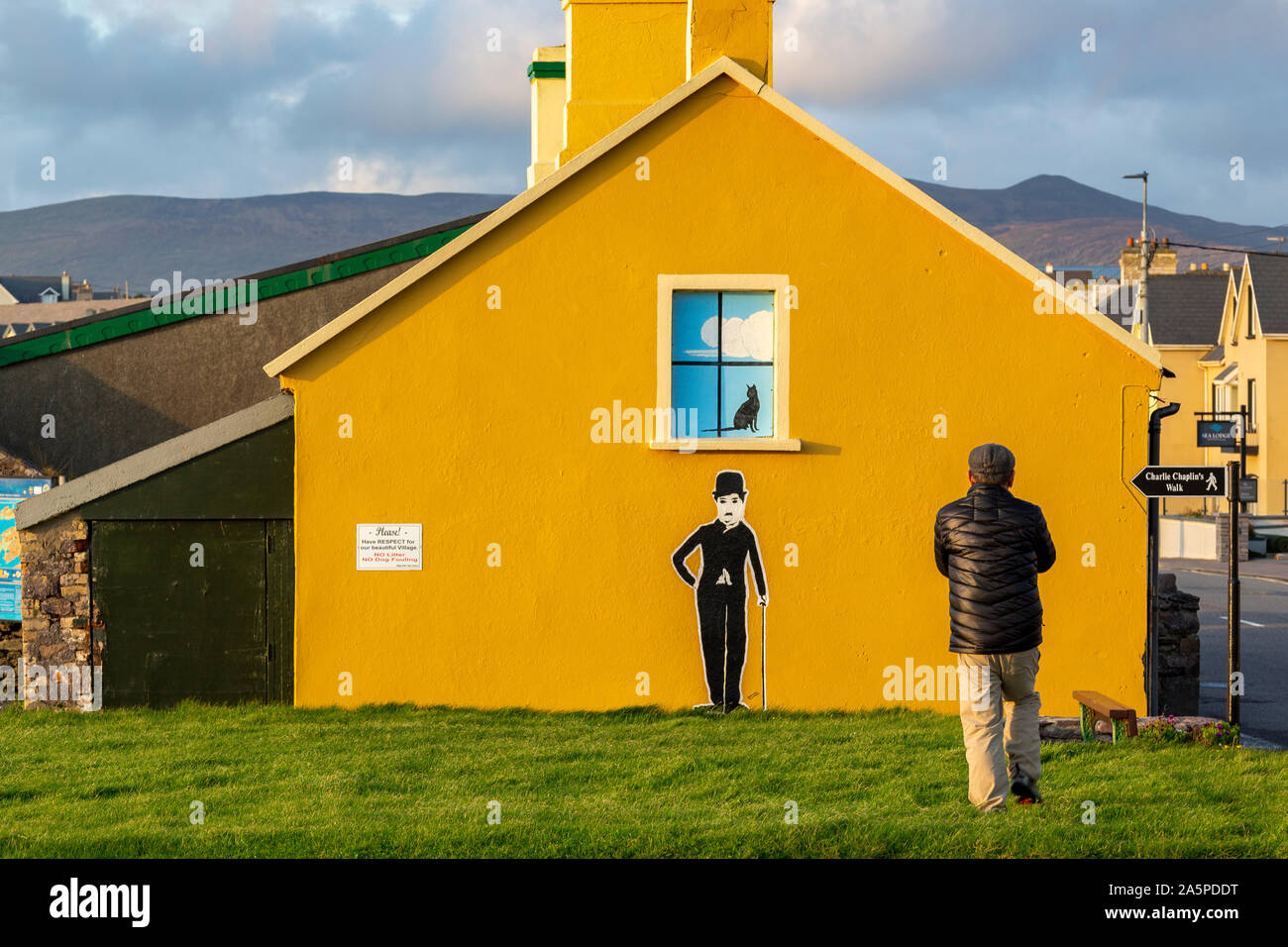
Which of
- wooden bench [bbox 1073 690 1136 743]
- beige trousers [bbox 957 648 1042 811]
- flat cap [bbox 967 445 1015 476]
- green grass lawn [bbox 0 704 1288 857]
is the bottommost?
green grass lawn [bbox 0 704 1288 857]

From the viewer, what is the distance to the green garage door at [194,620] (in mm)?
11438

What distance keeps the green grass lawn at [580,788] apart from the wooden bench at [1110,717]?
0.24 meters

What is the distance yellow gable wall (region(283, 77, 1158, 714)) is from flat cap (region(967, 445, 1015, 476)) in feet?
13.4

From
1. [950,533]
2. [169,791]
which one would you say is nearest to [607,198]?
[950,533]

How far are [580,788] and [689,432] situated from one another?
4.10 metres

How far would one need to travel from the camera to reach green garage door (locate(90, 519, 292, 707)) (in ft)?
37.5

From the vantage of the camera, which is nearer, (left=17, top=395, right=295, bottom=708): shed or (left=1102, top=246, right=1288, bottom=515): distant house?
(left=17, top=395, right=295, bottom=708): shed

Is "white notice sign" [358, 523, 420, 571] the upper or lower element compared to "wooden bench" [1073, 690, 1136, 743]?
upper

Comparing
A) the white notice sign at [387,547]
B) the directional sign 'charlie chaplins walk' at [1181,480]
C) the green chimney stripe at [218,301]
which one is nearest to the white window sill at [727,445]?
the white notice sign at [387,547]

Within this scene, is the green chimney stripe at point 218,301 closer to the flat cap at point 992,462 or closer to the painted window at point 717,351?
the painted window at point 717,351

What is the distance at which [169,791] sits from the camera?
332 inches

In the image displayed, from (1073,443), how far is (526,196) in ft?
17.4

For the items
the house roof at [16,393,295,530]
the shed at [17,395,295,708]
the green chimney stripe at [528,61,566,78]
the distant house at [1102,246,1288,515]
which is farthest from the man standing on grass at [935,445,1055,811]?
the distant house at [1102,246,1288,515]

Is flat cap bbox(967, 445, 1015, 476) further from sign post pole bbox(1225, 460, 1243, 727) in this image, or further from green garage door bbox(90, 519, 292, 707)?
green garage door bbox(90, 519, 292, 707)
